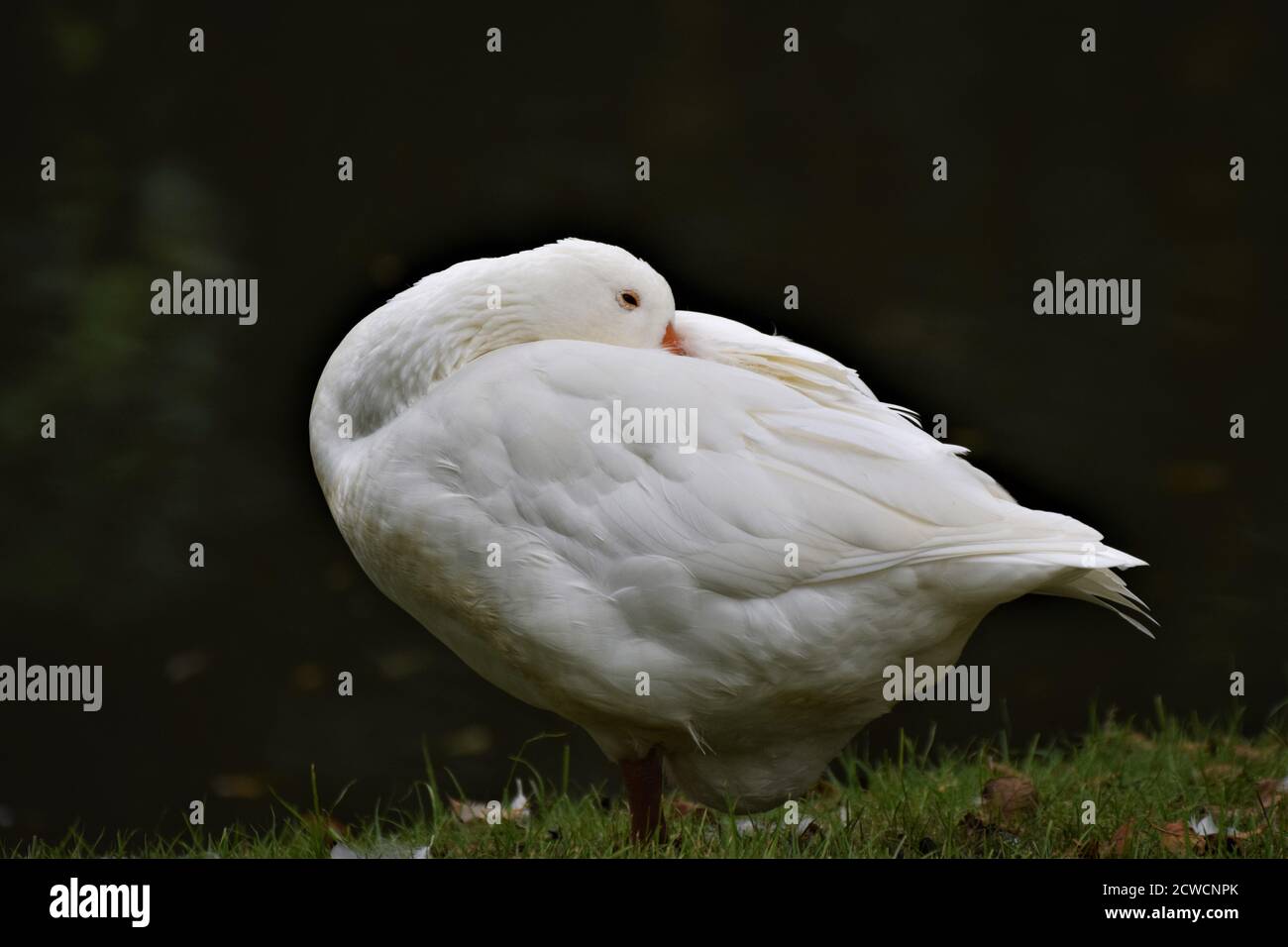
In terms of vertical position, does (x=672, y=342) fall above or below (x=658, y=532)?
above

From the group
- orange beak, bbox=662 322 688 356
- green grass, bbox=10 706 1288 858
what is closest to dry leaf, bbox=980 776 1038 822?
green grass, bbox=10 706 1288 858

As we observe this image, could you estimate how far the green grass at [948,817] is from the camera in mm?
4086

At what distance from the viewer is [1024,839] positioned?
4203 millimetres

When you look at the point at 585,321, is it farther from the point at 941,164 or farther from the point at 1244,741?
the point at 1244,741

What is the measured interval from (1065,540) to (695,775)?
1.13 meters

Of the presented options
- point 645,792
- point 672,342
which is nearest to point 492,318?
point 672,342

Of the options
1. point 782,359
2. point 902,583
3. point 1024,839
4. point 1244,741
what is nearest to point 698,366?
point 782,359

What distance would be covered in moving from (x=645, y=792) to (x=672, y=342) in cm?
Answer: 116

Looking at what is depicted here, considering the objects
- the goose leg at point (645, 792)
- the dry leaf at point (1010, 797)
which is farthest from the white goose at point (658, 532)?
the dry leaf at point (1010, 797)

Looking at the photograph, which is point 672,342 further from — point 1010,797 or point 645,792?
point 1010,797

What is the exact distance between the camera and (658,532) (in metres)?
3.79

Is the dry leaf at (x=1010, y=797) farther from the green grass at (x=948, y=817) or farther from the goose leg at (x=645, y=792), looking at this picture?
the goose leg at (x=645, y=792)

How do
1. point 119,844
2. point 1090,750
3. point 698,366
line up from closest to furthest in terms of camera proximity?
→ point 698,366 < point 119,844 < point 1090,750

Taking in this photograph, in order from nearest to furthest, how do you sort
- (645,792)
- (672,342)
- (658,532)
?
(658,532)
(645,792)
(672,342)
